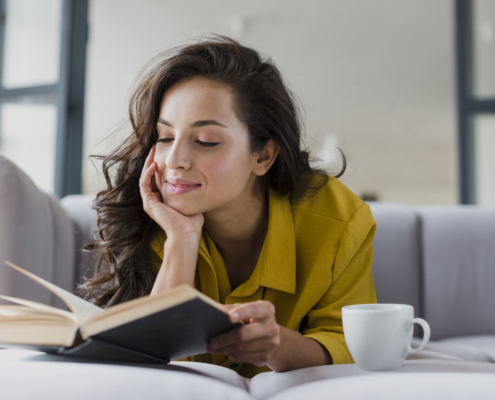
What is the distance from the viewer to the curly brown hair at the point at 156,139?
113 cm

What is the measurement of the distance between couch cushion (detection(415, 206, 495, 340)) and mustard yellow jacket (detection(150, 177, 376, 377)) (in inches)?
19.9

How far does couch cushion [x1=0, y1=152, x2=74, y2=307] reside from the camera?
1.14 m

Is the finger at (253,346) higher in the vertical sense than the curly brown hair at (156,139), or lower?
lower

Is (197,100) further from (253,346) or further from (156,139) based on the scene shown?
(253,346)

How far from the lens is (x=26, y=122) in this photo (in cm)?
286

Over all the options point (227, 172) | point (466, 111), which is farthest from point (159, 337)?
point (466, 111)

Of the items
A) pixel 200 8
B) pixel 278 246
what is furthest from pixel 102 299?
pixel 200 8

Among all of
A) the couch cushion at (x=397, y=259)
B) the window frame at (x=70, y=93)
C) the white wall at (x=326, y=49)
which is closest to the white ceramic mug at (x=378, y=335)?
the couch cushion at (x=397, y=259)

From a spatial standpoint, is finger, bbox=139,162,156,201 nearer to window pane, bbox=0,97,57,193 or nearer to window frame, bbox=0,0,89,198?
window frame, bbox=0,0,89,198

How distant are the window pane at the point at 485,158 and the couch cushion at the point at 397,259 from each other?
1730 mm

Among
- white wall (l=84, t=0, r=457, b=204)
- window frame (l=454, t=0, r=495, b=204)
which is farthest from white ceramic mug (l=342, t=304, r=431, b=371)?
white wall (l=84, t=0, r=457, b=204)

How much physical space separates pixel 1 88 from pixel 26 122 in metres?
0.30

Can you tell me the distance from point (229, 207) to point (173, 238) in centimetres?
21

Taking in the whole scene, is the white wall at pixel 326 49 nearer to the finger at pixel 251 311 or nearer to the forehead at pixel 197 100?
the forehead at pixel 197 100
